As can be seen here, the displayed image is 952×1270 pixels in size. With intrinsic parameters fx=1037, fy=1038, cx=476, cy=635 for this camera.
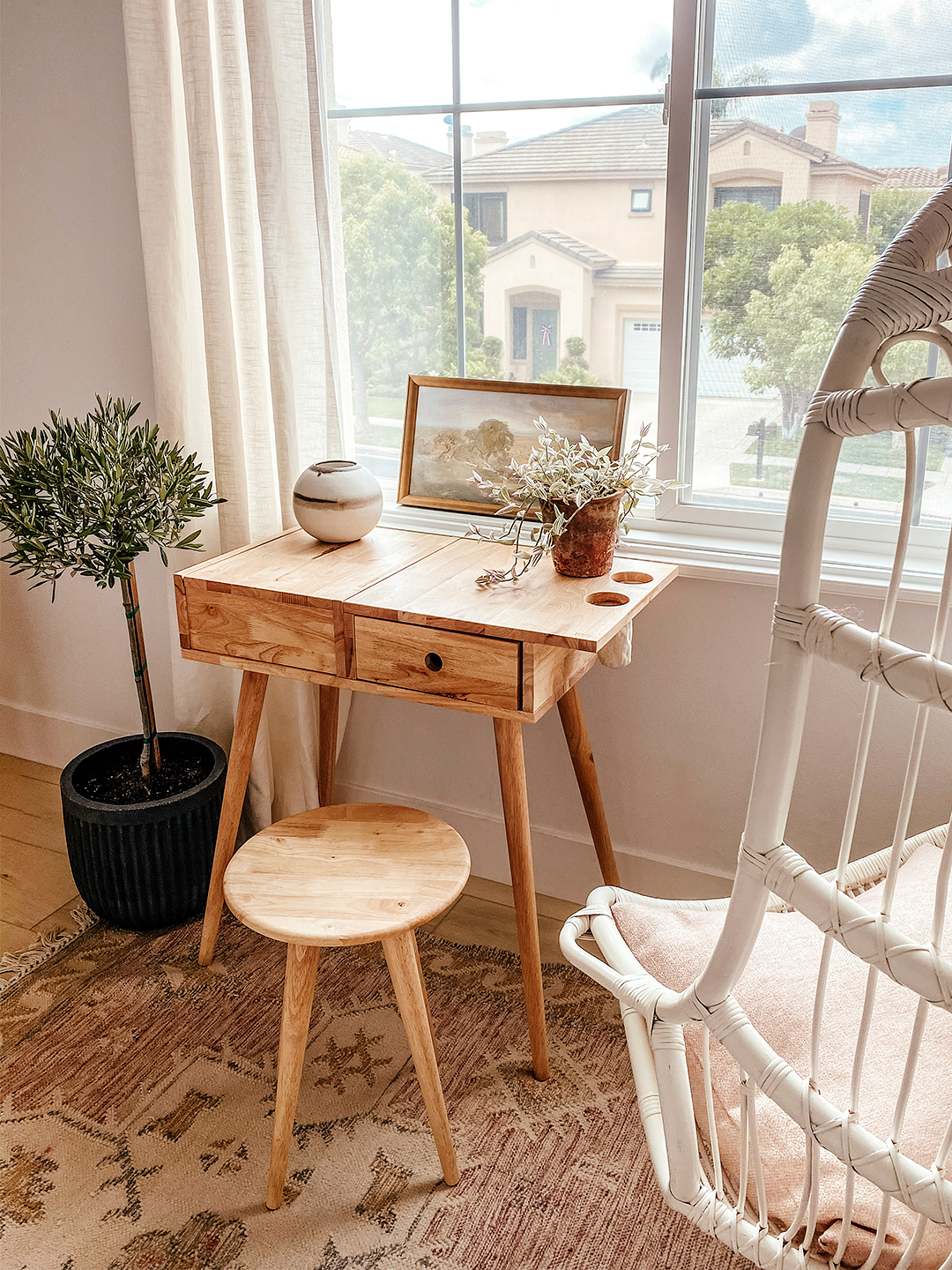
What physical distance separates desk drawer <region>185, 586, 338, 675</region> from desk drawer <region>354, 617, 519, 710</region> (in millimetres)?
58

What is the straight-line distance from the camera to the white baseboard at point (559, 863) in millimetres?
1914

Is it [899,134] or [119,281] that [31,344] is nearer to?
[119,281]

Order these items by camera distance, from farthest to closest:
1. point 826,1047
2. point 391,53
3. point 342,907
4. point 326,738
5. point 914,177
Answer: point 326,738 < point 391,53 < point 914,177 < point 342,907 < point 826,1047

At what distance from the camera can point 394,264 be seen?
6.44 ft

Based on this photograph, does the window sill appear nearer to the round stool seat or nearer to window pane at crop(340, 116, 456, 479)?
window pane at crop(340, 116, 456, 479)

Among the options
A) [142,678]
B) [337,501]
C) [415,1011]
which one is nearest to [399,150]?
[337,501]

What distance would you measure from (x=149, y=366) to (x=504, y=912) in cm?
131

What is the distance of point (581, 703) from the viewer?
1926 millimetres

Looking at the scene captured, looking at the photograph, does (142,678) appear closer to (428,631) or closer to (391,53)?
(428,631)

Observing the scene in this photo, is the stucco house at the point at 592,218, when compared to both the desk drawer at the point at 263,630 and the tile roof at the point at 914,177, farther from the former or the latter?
the desk drawer at the point at 263,630

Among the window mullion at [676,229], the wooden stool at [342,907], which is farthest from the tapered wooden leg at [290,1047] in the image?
the window mullion at [676,229]

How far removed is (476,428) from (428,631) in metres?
0.52

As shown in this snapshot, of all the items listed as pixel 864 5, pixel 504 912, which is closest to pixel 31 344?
pixel 504 912

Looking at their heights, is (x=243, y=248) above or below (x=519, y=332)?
above
